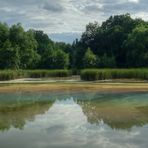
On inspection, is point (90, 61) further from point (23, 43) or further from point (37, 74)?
point (37, 74)

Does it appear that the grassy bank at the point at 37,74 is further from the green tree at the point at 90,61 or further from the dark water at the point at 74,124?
the dark water at the point at 74,124

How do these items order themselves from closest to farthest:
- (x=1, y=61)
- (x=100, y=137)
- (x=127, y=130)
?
(x=100, y=137)
(x=127, y=130)
(x=1, y=61)

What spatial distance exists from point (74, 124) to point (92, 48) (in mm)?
77920

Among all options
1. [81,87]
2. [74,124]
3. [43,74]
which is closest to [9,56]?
[43,74]

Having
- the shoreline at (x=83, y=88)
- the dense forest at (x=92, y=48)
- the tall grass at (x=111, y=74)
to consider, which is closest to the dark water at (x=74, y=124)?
the shoreline at (x=83, y=88)

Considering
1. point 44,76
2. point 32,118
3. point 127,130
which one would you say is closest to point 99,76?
point 44,76

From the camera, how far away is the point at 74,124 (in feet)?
57.7

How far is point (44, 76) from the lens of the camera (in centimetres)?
6600

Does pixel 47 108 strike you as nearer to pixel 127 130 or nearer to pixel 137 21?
pixel 127 130

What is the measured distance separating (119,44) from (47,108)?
65.8 metres

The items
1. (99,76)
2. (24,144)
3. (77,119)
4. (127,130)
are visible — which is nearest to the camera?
(24,144)

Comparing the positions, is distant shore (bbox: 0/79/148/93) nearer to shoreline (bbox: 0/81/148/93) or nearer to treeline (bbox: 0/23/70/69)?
shoreline (bbox: 0/81/148/93)

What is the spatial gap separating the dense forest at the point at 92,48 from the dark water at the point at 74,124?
49500mm

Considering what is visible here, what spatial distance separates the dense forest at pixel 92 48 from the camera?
76.2m
